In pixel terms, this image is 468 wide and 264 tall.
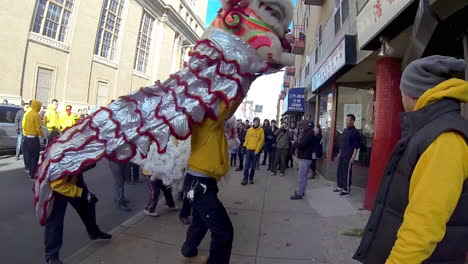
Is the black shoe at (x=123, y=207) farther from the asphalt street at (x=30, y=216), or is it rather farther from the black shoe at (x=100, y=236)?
the black shoe at (x=100, y=236)

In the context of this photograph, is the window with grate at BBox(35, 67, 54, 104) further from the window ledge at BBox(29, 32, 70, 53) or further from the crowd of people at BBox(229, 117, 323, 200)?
the crowd of people at BBox(229, 117, 323, 200)

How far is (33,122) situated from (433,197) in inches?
317

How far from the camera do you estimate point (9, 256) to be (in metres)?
3.65

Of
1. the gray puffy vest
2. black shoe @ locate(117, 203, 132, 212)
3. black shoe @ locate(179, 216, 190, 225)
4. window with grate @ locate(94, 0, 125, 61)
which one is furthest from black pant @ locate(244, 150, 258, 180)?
window with grate @ locate(94, 0, 125, 61)

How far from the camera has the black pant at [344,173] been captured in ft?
25.6

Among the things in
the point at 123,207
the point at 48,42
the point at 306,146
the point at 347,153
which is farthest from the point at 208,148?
the point at 48,42

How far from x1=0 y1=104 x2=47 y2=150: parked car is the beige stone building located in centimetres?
859

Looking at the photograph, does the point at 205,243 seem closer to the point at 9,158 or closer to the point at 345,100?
the point at 345,100

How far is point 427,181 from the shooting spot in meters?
1.38

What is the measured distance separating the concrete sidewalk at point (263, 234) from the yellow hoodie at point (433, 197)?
2.38 metres

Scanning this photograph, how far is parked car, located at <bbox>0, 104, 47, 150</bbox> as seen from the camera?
10.2 metres

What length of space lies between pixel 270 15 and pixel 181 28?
1744 inches

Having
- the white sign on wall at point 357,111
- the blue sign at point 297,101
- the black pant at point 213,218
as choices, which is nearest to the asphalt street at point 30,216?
the black pant at point 213,218

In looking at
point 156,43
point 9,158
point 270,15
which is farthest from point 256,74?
point 156,43
